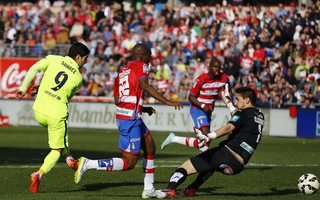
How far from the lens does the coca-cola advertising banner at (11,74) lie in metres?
39.2

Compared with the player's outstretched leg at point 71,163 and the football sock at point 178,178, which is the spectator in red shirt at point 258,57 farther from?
the football sock at point 178,178

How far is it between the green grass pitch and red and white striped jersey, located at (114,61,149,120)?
131cm

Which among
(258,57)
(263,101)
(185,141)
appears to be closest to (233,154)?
(185,141)

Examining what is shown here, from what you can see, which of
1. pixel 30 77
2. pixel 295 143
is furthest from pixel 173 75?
pixel 30 77

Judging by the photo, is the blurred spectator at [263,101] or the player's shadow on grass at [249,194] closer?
the player's shadow on grass at [249,194]

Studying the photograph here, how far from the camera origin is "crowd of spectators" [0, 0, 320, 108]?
33875 millimetres

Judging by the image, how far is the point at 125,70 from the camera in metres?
13.6

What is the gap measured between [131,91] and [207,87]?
237 inches

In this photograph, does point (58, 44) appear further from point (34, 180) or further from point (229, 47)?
point (34, 180)

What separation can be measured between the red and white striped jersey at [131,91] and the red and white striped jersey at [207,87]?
5.82 m

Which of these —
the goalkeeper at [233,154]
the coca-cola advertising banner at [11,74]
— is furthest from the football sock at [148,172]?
the coca-cola advertising banner at [11,74]

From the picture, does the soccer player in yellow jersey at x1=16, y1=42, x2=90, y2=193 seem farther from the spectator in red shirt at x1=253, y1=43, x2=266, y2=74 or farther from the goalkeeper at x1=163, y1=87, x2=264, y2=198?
the spectator in red shirt at x1=253, y1=43, x2=266, y2=74

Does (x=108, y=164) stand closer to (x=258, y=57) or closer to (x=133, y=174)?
(x=133, y=174)

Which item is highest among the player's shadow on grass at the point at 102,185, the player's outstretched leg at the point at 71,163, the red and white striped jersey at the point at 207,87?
the red and white striped jersey at the point at 207,87
